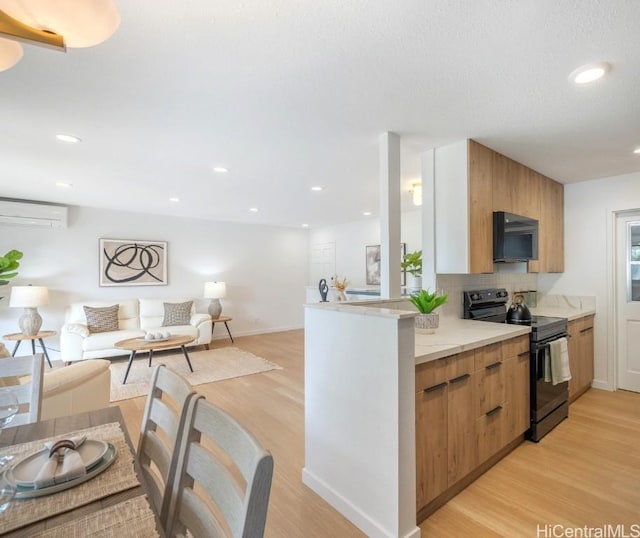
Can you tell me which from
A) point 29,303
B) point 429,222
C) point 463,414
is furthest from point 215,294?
point 463,414

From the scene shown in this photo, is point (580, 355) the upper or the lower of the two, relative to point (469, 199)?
lower

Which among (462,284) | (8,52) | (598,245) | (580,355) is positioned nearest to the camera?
(8,52)

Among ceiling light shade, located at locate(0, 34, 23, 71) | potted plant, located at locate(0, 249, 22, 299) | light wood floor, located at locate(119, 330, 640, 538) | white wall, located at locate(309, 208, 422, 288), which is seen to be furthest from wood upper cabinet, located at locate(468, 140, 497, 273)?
potted plant, located at locate(0, 249, 22, 299)

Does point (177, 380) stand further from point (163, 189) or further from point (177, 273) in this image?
point (177, 273)

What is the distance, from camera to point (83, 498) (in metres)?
0.84

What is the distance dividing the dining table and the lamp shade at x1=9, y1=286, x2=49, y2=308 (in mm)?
4367

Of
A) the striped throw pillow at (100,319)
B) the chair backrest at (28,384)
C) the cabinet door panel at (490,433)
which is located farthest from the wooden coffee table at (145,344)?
the cabinet door panel at (490,433)

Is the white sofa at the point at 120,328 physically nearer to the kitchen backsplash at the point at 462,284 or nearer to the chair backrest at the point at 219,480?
the kitchen backsplash at the point at 462,284

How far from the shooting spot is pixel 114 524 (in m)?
0.76

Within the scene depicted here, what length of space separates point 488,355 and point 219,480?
1840 mm

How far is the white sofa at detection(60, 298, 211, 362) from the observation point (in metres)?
4.68

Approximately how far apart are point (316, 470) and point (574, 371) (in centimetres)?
A: 277

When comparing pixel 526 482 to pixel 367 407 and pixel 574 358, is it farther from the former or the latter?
pixel 574 358

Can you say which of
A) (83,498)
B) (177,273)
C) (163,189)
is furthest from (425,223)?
(177,273)
